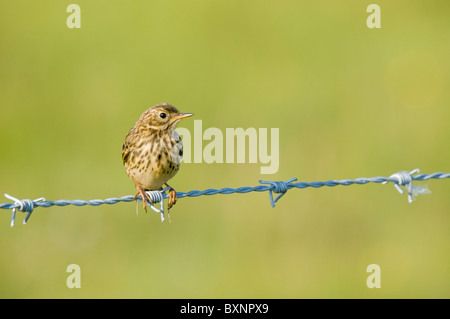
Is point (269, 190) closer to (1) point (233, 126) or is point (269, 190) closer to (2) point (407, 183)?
(2) point (407, 183)

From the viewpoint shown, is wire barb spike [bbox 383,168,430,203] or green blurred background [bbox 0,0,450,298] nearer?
wire barb spike [bbox 383,168,430,203]

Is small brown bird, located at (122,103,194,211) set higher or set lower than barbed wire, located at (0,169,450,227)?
higher

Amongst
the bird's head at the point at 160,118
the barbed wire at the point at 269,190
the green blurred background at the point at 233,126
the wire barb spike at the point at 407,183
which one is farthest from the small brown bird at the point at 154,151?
the green blurred background at the point at 233,126

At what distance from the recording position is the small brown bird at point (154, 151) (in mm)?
6832

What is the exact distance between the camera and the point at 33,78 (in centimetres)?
1216

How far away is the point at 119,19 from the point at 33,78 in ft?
6.82

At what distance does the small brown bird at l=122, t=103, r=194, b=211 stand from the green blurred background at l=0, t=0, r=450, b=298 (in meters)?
2.39

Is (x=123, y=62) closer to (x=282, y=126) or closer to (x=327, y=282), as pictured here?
(x=282, y=126)

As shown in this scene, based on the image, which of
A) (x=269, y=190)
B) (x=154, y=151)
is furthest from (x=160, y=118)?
(x=269, y=190)

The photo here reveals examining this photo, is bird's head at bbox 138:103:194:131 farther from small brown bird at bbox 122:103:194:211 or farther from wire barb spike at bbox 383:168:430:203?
wire barb spike at bbox 383:168:430:203

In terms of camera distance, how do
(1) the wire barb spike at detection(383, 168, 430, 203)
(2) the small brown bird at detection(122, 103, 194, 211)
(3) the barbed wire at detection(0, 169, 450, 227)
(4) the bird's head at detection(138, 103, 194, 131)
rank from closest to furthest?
1. (3) the barbed wire at detection(0, 169, 450, 227)
2. (1) the wire barb spike at detection(383, 168, 430, 203)
3. (2) the small brown bird at detection(122, 103, 194, 211)
4. (4) the bird's head at detection(138, 103, 194, 131)

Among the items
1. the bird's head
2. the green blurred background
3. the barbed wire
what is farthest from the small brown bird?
the green blurred background

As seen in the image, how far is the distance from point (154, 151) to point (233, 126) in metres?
4.35

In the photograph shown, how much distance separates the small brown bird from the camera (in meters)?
6.83
